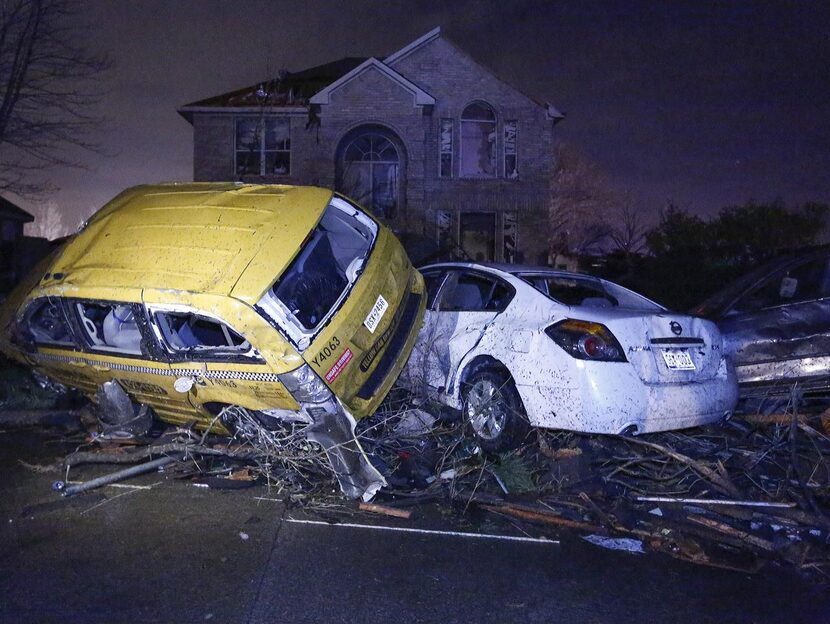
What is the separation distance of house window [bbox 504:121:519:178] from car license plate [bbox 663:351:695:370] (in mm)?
18398

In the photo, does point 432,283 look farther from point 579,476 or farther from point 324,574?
point 324,574

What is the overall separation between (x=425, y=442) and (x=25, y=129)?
48.1ft

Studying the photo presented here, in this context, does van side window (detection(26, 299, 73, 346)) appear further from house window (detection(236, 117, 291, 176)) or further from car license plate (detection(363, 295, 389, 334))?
house window (detection(236, 117, 291, 176))

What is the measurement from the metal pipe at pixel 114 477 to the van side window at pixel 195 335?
0.87 metres

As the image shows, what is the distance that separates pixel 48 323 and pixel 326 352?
9.76 feet

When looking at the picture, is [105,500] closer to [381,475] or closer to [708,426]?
[381,475]

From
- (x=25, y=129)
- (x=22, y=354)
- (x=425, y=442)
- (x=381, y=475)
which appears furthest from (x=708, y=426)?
(x=25, y=129)

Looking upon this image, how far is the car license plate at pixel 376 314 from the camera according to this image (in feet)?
17.9

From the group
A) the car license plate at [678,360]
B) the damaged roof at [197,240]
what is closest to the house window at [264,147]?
the damaged roof at [197,240]

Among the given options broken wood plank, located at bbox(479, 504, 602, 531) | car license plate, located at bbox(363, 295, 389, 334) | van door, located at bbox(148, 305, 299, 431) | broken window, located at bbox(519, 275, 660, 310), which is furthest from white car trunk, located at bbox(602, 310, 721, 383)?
van door, located at bbox(148, 305, 299, 431)

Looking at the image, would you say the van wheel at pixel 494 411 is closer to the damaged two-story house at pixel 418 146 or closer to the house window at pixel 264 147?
the damaged two-story house at pixel 418 146

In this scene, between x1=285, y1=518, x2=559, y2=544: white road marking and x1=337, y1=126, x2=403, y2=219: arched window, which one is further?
x1=337, y1=126, x2=403, y2=219: arched window

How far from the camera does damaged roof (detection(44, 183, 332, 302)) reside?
5.03 metres

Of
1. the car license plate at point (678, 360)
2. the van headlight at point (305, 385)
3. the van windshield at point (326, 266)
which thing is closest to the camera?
the van headlight at point (305, 385)
